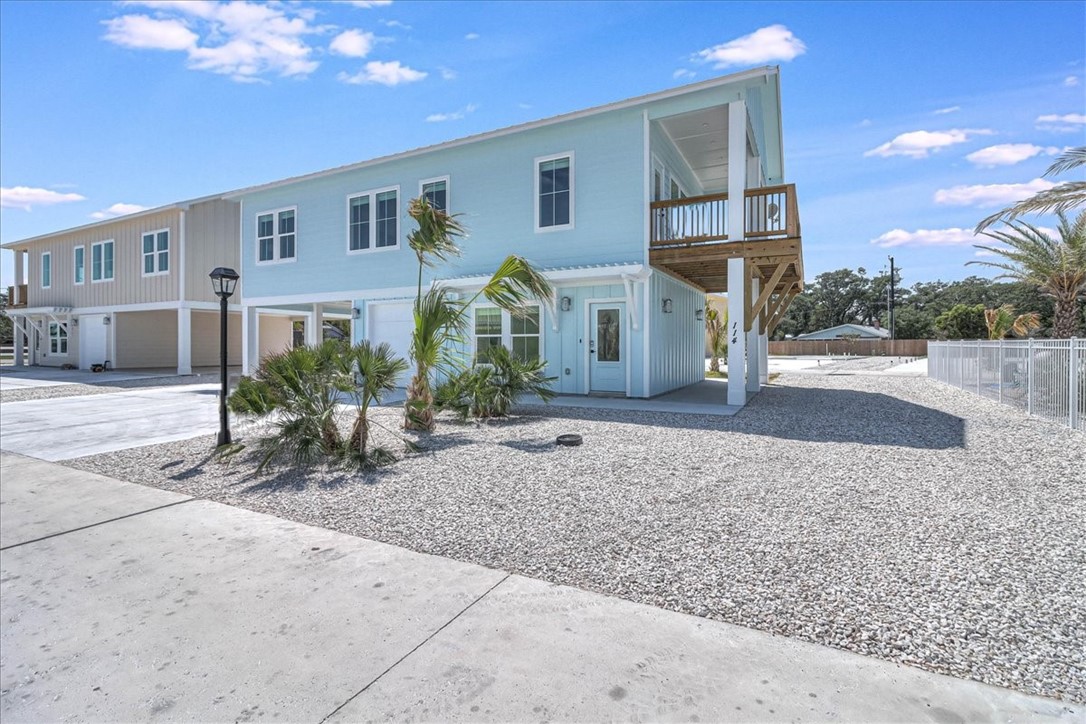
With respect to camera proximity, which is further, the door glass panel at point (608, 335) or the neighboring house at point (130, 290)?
the neighboring house at point (130, 290)

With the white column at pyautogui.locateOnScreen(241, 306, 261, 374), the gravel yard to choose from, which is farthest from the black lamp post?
the white column at pyautogui.locateOnScreen(241, 306, 261, 374)

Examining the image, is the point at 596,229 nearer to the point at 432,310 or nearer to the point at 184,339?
the point at 432,310

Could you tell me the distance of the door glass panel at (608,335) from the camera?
11570mm

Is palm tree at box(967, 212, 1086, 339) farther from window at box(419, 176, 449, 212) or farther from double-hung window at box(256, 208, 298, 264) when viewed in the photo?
double-hung window at box(256, 208, 298, 264)

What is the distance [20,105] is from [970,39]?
17.2m

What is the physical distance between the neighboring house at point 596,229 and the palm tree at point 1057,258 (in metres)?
5.37

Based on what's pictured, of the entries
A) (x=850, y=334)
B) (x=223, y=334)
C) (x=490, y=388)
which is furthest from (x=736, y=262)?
(x=850, y=334)

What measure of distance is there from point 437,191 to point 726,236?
6.85 metres

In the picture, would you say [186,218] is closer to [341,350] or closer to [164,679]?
[341,350]

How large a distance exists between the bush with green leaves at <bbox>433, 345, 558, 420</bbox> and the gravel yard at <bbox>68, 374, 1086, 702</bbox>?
34.4 inches

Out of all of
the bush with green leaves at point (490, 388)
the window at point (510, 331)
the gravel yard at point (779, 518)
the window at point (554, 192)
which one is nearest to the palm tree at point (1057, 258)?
the gravel yard at point (779, 518)

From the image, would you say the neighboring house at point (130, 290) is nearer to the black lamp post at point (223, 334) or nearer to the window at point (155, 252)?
the window at point (155, 252)

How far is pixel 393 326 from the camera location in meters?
14.4

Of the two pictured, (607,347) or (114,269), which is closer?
(607,347)
